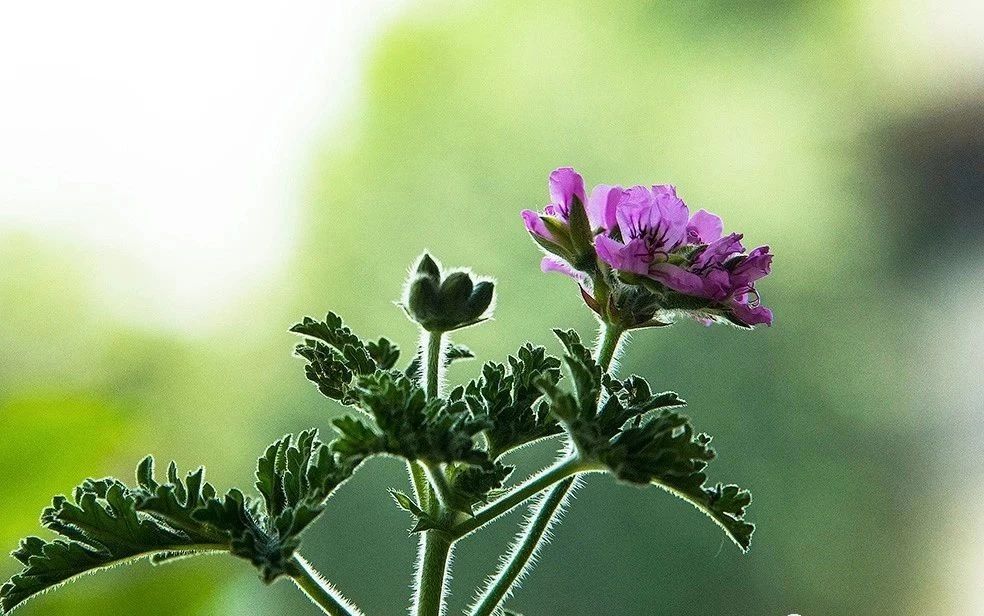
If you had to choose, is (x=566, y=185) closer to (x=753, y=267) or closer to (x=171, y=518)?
(x=753, y=267)

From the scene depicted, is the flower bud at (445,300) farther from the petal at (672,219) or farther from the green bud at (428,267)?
the petal at (672,219)

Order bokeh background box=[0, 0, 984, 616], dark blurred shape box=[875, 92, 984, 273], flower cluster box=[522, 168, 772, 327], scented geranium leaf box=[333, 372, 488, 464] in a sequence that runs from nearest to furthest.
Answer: scented geranium leaf box=[333, 372, 488, 464], flower cluster box=[522, 168, 772, 327], bokeh background box=[0, 0, 984, 616], dark blurred shape box=[875, 92, 984, 273]

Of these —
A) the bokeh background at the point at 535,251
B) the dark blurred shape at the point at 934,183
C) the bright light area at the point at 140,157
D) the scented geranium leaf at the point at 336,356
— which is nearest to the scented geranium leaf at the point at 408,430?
the scented geranium leaf at the point at 336,356

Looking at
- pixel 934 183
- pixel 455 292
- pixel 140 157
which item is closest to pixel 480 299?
pixel 455 292

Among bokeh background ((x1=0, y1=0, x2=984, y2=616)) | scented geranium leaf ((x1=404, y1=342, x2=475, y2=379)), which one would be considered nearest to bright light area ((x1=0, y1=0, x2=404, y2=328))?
bokeh background ((x1=0, y1=0, x2=984, y2=616))

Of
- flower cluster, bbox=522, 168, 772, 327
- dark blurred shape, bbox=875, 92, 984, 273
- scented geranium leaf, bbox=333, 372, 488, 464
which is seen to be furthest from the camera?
dark blurred shape, bbox=875, 92, 984, 273

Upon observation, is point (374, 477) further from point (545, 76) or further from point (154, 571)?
point (545, 76)

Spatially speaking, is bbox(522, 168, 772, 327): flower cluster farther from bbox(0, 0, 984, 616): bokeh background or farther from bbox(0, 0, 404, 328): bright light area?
bbox(0, 0, 404, 328): bright light area

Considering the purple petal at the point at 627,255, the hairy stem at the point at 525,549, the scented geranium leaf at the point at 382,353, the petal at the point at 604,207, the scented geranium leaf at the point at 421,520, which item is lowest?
the hairy stem at the point at 525,549
